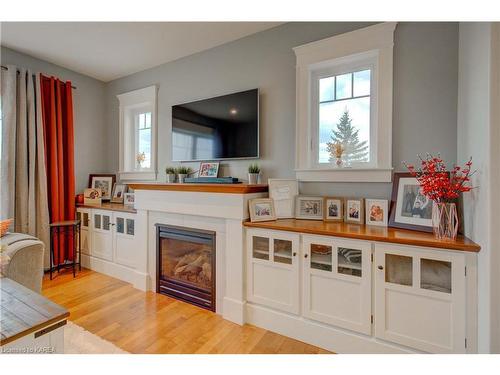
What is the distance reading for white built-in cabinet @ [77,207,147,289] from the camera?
2742 millimetres

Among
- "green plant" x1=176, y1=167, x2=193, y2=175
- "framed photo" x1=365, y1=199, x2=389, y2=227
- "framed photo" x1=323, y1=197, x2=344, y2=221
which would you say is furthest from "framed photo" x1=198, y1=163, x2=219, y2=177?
"framed photo" x1=365, y1=199, x2=389, y2=227

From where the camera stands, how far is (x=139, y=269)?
275 centimetres

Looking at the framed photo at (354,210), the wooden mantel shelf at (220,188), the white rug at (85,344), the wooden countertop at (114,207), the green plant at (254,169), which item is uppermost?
the green plant at (254,169)

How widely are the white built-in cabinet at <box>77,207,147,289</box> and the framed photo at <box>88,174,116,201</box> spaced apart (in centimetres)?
40

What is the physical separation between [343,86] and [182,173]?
1.87m

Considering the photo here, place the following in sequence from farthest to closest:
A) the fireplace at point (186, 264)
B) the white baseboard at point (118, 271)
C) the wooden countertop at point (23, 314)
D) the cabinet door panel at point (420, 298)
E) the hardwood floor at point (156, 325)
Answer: the white baseboard at point (118, 271), the fireplace at point (186, 264), the hardwood floor at point (156, 325), the cabinet door panel at point (420, 298), the wooden countertop at point (23, 314)

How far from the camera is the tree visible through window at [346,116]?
6.88ft

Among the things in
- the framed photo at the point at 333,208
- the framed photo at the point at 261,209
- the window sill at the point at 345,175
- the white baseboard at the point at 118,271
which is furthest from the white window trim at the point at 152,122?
the framed photo at the point at 333,208

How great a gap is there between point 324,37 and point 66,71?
330 cm

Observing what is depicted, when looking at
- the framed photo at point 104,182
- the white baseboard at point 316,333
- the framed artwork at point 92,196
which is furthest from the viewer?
the framed photo at point 104,182

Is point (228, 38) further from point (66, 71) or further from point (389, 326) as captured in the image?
point (389, 326)

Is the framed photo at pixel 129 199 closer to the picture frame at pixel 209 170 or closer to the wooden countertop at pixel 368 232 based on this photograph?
the picture frame at pixel 209 170

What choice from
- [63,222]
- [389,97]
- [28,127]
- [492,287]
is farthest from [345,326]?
[28,127]

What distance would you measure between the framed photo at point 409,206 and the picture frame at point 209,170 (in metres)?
1.66
